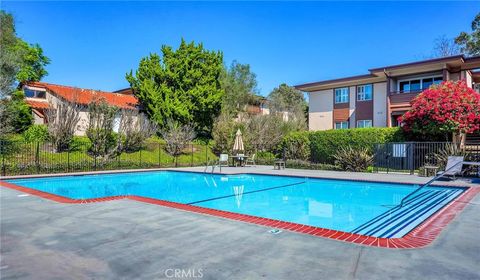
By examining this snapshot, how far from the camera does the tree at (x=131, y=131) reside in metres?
22.5

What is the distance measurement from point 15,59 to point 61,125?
8.63 metres

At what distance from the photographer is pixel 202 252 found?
13.7 ft

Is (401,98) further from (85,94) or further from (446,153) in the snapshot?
(85,94)

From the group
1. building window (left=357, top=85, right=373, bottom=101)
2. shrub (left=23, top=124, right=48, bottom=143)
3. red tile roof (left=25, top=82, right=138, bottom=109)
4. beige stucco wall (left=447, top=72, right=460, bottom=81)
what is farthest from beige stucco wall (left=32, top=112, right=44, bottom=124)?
beige stucco wall (left=447, top=72, right=460, bottom=81)

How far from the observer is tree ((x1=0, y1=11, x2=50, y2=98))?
22.0 metres

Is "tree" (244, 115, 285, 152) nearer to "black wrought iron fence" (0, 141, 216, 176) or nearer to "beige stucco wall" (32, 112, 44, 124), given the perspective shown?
"black wrought iron fence" (0, 141, 216, 176)

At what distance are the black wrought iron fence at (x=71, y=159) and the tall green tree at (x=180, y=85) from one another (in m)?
4.80

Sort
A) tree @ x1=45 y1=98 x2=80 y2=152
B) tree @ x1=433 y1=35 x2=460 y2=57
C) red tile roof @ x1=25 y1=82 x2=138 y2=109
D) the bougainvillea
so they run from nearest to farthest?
the bougainvillea < tree @ x1=45 y1=98 x2=80 y2=152 < red tile roof @ x1=25 y1=82 x2=138 y2=109 < tree @ x1=433 y1=35 x2=460 y2=57

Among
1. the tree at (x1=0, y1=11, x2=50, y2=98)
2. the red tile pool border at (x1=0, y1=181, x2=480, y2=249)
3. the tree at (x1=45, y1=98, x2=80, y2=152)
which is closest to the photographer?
the red tile pool border at (x1=0, y1=181, x2=480, y2=249)

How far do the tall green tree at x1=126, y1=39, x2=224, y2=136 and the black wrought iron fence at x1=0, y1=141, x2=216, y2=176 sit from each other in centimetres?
480

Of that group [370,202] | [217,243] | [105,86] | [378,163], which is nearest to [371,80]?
[378,163]

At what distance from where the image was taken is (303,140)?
22844mm

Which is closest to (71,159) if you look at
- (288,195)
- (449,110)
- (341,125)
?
(288,195)

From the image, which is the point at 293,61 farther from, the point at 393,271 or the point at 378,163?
the point at 393,271
